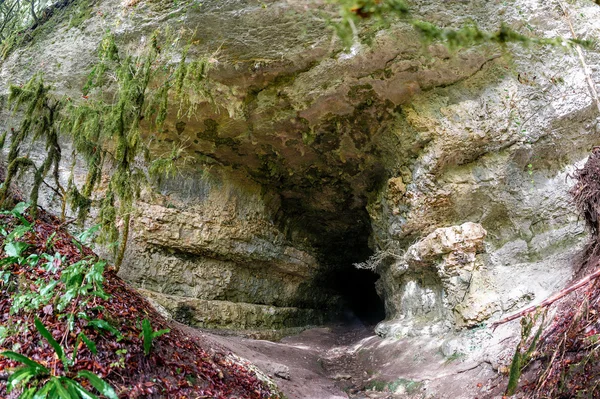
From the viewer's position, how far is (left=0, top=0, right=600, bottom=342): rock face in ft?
25.2

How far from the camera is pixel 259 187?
1192 centimetres

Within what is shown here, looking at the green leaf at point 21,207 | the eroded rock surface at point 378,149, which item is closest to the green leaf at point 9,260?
the green leaf at point 21,207

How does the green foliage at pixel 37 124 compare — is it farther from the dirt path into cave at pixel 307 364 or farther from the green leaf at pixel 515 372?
the green leaf at pixel 515 372

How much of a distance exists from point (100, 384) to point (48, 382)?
0.37m

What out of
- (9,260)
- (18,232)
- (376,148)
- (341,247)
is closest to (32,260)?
(9,260)

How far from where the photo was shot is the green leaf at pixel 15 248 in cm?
456

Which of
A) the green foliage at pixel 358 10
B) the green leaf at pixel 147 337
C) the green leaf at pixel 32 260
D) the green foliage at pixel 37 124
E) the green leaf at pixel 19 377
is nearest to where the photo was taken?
the green foliage at pixel 358 10

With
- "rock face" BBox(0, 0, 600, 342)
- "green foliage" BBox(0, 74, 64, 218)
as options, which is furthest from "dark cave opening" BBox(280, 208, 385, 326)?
"green foliage" BBox(0, 74, 64, 218)

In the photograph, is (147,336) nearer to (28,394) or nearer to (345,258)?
(28,394)

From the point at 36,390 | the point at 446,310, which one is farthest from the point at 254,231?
the point at 36,390

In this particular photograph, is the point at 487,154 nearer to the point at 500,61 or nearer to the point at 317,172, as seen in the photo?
the point at 500,61

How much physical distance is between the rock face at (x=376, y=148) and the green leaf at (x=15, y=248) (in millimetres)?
4451

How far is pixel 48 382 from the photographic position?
3.02 metres

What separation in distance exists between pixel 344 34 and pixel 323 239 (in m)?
12.2
